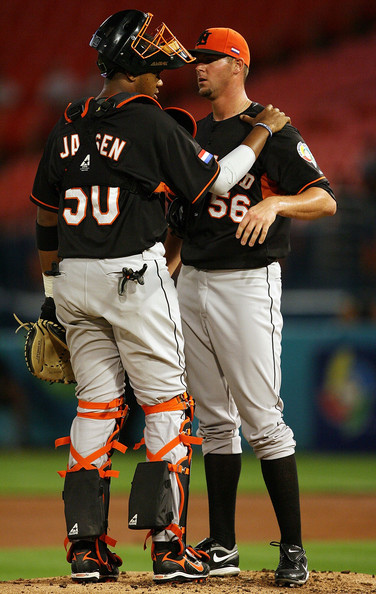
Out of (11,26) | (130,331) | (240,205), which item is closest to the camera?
(130,331)

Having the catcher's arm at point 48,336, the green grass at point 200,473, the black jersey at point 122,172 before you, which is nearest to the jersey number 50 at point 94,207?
the black jersey at point 122,172

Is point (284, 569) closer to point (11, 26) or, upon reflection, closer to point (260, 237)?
point (260, 237)

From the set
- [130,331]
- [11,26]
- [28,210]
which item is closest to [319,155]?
[28,210]

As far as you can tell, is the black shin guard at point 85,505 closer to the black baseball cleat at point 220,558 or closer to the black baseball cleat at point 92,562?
the black baseball cleat at point 92,562

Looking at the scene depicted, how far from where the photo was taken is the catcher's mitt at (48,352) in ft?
10.3

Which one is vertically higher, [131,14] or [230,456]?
[131,14]

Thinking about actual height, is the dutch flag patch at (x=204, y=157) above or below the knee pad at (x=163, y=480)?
above

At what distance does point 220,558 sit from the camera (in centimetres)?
334

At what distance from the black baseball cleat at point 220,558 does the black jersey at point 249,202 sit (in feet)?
3.67

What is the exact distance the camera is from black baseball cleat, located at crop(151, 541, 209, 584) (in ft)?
9.32

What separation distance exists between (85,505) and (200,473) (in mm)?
4436

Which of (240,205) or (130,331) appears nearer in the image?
(130,331)

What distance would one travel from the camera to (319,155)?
10.3 metres

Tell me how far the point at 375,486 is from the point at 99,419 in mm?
4033
